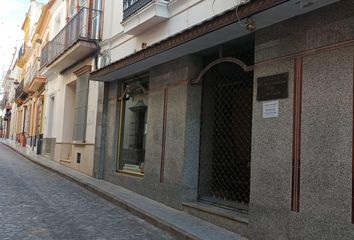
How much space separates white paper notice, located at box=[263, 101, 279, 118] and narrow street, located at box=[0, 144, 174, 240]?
238 cm

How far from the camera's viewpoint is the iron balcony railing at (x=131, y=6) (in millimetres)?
10390

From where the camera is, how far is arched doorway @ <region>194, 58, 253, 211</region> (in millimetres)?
8016

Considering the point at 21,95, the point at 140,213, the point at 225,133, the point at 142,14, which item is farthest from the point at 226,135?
the point at 21,95

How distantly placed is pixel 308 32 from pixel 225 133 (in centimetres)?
316

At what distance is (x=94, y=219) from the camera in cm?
801

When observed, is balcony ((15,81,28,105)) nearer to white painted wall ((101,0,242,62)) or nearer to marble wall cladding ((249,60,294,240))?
white painted wall ((101,0,242,62))

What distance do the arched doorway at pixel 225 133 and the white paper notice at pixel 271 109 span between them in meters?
1.48

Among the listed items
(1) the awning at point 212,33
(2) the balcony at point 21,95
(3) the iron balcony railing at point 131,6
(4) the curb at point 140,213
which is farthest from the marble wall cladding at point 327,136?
(2) the balcony at point 21,95

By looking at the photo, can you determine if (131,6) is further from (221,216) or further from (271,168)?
(271,168)

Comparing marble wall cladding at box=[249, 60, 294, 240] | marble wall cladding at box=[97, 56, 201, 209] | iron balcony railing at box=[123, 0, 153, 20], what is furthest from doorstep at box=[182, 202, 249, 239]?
iron balcony railing at box=[123, 0, 153, 20]

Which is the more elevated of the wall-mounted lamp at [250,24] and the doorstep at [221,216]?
the wall-mounted lamp at [250,24]

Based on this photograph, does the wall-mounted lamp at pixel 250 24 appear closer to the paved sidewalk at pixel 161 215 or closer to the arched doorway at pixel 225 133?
the arched doorway at pixel 225 133

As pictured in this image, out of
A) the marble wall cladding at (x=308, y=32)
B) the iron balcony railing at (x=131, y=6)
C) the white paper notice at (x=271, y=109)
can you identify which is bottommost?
the white paper notice at (x=271, y=109)

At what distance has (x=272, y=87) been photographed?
6336mm
